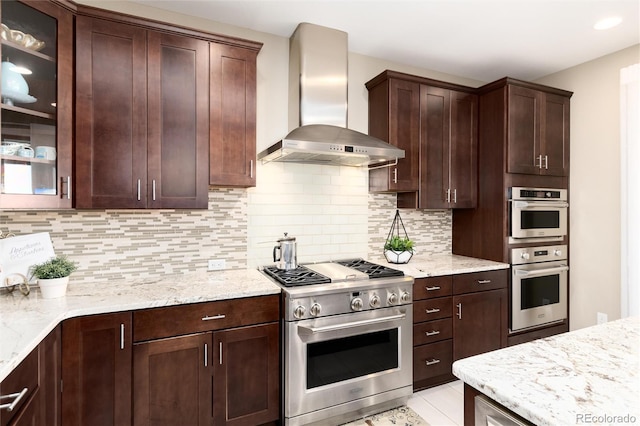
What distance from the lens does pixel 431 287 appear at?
259 cm

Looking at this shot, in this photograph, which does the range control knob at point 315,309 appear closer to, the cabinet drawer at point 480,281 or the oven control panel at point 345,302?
the oven control panel at point 345,302

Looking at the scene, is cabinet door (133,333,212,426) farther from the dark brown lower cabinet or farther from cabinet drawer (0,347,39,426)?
cabinet drawer (0,347,39,426)

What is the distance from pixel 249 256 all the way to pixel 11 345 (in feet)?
5.06

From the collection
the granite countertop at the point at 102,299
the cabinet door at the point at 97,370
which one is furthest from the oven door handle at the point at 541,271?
the cabinet door at the point at 97,370

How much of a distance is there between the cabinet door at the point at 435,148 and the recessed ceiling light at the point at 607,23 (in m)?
1.11

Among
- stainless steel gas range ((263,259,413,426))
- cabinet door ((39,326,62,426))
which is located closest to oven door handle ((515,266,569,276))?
stainless steel gas range ((263,259,413,426))

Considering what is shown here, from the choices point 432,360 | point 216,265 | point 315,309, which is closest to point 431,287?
Answer: point 432,360

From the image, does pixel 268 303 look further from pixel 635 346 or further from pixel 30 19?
pixel 30 19

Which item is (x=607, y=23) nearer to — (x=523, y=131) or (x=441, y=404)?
(x=523, y=131)

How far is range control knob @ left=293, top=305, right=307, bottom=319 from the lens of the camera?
203 centimetres

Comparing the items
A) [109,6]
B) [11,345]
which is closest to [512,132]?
[109,6]

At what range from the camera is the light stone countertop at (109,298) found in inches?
50.7

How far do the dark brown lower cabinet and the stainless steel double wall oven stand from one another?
221cm

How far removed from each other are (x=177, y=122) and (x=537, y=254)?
3187 mm
